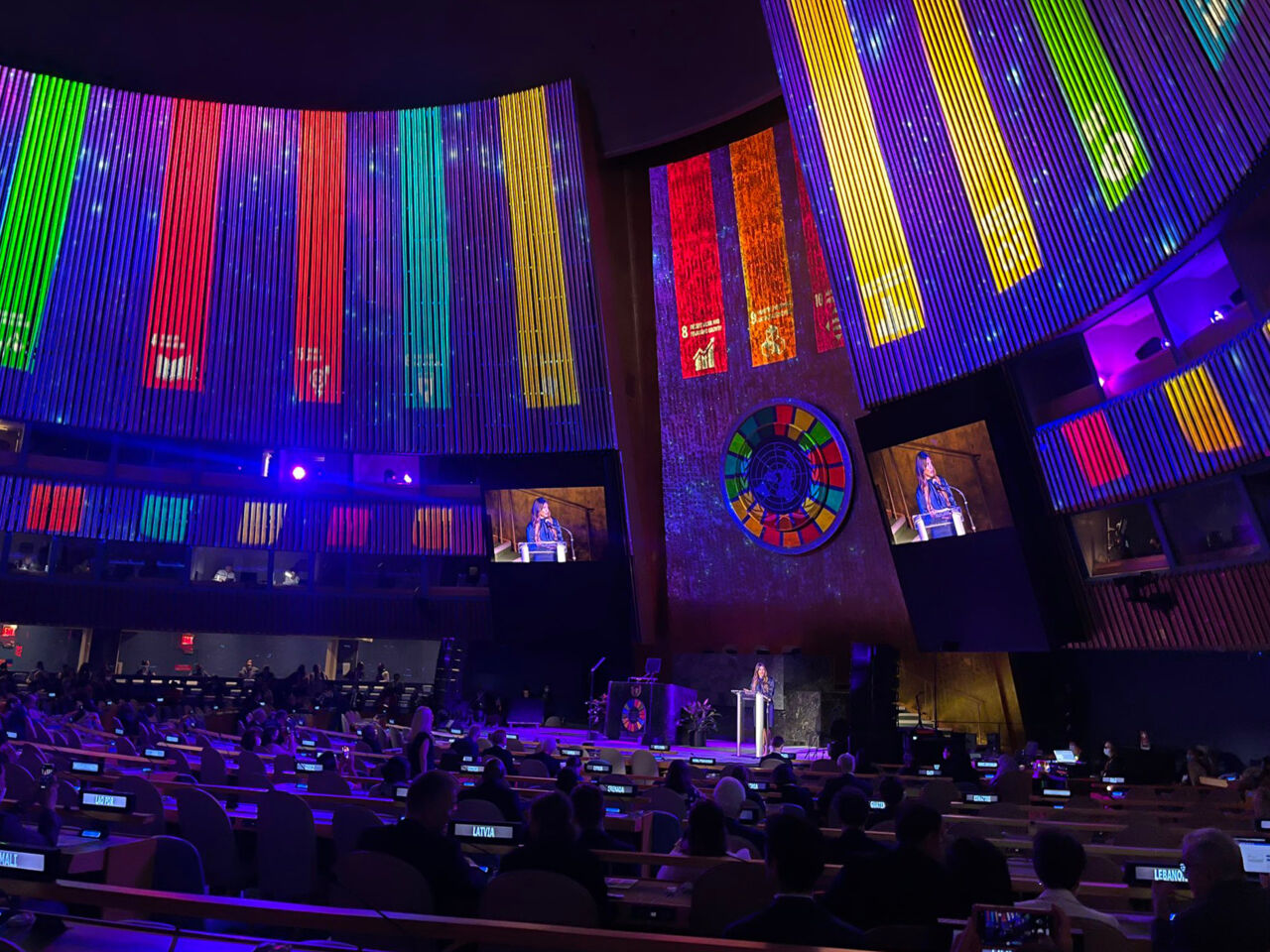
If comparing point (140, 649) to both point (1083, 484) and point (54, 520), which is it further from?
point (1083, 484)

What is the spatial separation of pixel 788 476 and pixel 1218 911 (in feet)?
50.8

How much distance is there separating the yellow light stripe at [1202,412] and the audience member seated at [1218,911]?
23.3ft

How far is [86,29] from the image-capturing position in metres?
17.2

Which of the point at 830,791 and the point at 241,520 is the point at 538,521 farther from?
the point at 830,791

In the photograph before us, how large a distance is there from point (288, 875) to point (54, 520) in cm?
1740

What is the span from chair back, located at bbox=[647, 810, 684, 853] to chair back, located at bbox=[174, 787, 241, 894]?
7.70 ft

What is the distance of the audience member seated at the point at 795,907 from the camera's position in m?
2.97

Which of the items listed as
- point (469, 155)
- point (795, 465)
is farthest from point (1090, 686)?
point (469, 155)

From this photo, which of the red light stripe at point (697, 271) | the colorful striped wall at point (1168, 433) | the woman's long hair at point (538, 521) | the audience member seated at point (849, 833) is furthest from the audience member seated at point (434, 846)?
the red light stripe at point (697, 271)

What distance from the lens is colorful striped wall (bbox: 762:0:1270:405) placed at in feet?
28.4

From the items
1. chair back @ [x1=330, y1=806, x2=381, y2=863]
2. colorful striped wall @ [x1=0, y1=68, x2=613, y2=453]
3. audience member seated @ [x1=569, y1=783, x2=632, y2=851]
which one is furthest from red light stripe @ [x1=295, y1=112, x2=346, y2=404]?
audience member seated @ [x1=569, y1=783, x2=632, y2=851]

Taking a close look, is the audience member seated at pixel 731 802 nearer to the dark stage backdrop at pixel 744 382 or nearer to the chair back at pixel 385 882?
the chair back at pixel 385 882

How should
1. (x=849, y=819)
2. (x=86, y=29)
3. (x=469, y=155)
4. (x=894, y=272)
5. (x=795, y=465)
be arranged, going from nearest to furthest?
(x=849, y=819) → (x=894, y=272) → (x=86, y=29) → (x=795, y=465) → (x=469, y=155)

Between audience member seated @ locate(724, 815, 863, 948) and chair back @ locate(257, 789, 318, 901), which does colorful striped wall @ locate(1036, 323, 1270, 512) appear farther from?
chair back @ locate(257, 789, 318, 901)
